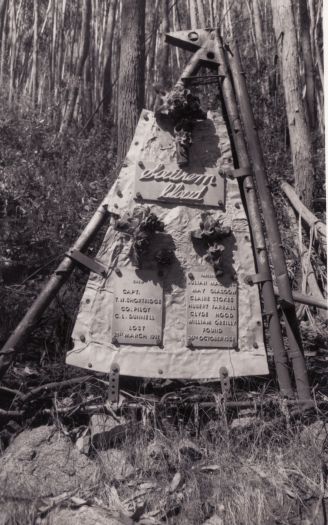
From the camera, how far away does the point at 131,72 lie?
679 cm

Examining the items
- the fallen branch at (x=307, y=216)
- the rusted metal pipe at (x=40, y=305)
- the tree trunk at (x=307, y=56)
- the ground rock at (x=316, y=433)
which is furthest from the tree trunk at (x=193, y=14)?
the ground rock at (x=316, y=433)

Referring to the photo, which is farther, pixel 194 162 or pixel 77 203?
pixel 77 203

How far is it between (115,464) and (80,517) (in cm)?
48

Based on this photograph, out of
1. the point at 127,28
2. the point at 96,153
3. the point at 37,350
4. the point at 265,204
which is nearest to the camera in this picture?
the point at 265,204

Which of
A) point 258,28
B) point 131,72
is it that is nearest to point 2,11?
point 131,72

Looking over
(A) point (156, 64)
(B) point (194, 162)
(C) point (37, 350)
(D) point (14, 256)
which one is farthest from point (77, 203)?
(A) point (156, 64)

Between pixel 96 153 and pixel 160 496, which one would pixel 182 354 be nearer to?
pixel 160 496

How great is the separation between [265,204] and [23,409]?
7.09ft

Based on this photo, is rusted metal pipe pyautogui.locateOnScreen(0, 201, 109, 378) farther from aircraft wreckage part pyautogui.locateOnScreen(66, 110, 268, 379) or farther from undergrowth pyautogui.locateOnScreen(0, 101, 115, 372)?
→ undergrowth pyautogui.locateOnScreen(0, 101, 115, 372)

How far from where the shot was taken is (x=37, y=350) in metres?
4.64

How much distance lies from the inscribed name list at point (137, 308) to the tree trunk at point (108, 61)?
597 centimetres

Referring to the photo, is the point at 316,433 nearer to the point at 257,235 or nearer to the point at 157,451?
the point at 157,451

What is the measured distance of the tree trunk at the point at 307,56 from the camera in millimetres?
8156

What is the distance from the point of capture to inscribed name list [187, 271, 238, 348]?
353 cm
